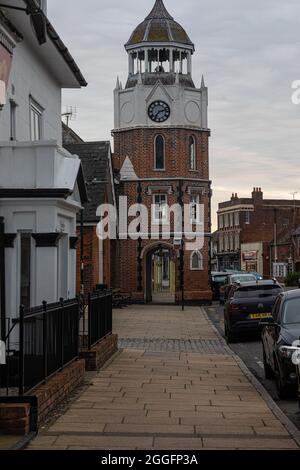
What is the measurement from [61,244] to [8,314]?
2.23m

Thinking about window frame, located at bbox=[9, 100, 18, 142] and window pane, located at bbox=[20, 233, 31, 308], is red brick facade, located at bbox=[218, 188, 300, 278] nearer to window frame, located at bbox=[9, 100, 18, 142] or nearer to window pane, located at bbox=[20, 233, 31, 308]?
window frame, located at bbox=[9, 100, 18, 142]

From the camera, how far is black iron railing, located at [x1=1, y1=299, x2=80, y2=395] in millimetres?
9228

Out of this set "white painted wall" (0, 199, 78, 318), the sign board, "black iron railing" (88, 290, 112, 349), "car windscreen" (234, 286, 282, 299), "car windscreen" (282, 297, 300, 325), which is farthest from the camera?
"car windscreen" (234, 286, 282, 299)

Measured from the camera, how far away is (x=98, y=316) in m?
16.1

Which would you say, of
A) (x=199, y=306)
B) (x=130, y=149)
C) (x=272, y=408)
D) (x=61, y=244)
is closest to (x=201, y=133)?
(x=130, y=149)

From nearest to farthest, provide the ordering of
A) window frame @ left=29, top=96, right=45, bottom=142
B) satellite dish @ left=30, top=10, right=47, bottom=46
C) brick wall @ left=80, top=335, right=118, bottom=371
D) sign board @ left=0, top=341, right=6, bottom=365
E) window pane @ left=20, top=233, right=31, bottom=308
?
sign board @ left=0, top=341, right=6, bottom=365, satellite dish @ left=30, top=10, right=47, bottom=46, window pane @ left=20, top=233, right=31, bottom=308, brick wall @ left=80, top=335, right=118, bottom=371, window frame @ left=29, top=96, right=45, bottom=142

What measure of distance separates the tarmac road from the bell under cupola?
21131 millimetres

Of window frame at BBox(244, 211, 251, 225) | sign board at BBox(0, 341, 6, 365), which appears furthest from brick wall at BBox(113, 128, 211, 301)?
window frame at BBox(244, 211, 251, 225)

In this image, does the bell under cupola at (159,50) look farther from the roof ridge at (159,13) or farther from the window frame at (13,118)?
the window frame at (13,118)

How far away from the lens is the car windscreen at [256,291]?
22594 mm

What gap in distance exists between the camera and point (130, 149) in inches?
1890

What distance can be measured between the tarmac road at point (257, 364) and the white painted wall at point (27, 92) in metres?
5.92

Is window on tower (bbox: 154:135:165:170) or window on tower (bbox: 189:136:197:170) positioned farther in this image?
window on tower (bbox: 189:136:197:170)

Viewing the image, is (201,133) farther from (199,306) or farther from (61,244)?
(61,244)
